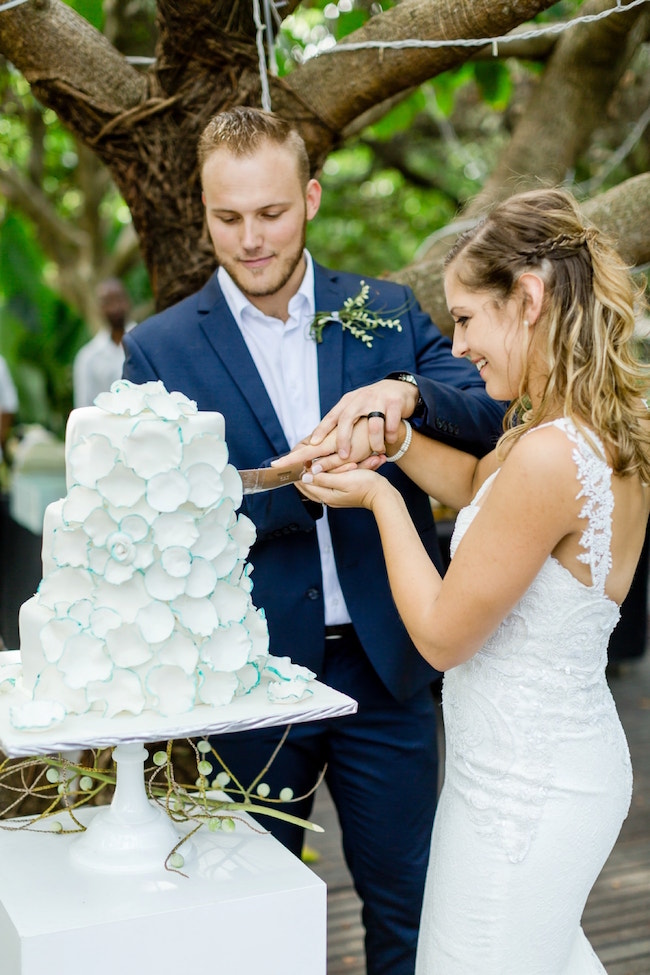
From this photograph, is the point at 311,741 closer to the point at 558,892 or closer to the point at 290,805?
the point at 290,805

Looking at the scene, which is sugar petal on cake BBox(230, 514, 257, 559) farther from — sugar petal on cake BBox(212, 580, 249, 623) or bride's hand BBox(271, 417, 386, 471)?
bride's hand BBox(271, 417, 386, 471)

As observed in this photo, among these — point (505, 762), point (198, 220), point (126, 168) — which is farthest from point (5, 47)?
point (505, 762)

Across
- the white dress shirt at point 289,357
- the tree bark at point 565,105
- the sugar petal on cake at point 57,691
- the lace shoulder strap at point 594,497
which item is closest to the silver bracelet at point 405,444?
the white dress shirt at point 289,357

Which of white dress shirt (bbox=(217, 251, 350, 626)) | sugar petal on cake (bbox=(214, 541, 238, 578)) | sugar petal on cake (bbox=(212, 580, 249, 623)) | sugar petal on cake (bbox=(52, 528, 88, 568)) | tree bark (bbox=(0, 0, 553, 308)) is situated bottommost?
sugar petal on cake (bbox=(212, 580, 249, 623))

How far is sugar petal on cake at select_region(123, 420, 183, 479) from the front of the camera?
163 centimetres

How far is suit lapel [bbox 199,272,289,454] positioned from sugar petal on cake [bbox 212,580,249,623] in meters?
0.77

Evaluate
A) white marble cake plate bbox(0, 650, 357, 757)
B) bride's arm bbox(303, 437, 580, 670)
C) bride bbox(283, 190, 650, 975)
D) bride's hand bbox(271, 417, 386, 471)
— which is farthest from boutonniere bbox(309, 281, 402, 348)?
white marble cake plate bbox(0, 650, 357, 757)

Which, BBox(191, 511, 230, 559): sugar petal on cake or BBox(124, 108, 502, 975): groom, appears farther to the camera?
BBox(124, 108, 502, 975): groom

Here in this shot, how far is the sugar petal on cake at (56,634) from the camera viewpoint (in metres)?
1.64

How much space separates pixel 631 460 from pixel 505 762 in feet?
1.87

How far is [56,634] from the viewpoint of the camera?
1664 millimetres

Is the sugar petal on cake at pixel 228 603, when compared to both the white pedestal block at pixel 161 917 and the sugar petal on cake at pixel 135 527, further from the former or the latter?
the white pedestal block at pixel 161 917

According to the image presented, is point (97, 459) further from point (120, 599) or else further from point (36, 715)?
point (36, 715)

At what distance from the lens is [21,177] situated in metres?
9.02
